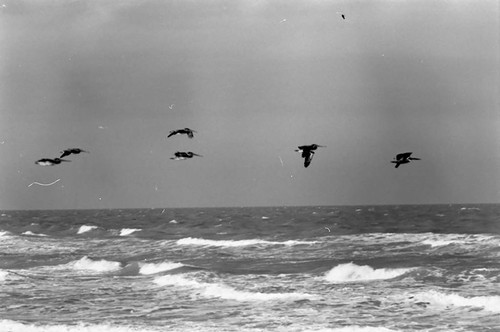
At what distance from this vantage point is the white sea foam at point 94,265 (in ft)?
98.9

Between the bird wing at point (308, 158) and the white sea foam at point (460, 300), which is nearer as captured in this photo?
the bird wing at point (308, 158)

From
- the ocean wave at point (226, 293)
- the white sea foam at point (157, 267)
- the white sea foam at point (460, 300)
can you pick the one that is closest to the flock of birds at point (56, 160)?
the ocean wave at point (226, 293)

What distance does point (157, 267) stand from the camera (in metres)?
29.4

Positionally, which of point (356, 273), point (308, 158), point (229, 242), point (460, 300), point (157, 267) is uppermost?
point (308, 158)

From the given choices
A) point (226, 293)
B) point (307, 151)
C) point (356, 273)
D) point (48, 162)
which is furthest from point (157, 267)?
point (307, 151)

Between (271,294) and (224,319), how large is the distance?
377 cm

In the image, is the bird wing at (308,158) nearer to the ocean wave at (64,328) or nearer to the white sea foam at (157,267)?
the ocean wave at (64,328)

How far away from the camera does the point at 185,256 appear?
3625 cm

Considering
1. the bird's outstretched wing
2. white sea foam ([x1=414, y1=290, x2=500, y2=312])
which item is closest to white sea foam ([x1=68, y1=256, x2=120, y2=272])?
white sea foam ([x1=414, y1=290, x2=500, y2=312])

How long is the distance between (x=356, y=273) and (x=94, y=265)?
11.3 m

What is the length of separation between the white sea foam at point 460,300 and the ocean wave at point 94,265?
1421 cm

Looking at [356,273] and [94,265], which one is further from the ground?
[94,265]

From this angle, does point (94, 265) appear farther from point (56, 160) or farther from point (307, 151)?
point (307, 151)

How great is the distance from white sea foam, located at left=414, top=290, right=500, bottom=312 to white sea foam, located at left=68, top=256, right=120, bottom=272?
47.2ft
